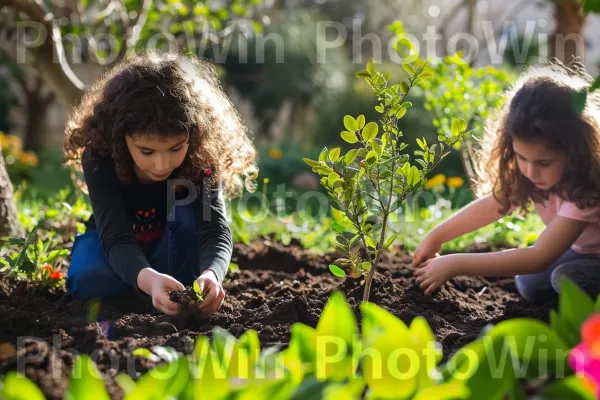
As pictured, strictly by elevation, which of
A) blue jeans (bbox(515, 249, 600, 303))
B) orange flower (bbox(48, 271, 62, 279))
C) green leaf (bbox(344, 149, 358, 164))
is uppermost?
green leaf (bbox(344, 149, 358, 164))

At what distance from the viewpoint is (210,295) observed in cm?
204

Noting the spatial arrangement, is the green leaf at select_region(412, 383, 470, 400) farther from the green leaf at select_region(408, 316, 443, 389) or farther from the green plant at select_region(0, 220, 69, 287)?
the green plant at select_region(0, 220, 69, 287)

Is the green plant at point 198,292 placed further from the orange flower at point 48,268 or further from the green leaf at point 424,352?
the green leaf at point 424,352

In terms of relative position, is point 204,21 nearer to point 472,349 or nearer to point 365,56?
point 472,349

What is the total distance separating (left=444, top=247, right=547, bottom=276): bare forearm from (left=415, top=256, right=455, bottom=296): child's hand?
19 millimetres

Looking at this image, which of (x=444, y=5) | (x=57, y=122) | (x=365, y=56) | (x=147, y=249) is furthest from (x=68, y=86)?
(x=444, y=5)

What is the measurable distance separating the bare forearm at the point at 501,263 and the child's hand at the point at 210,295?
2.82ft

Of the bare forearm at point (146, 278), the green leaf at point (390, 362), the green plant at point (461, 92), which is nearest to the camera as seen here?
the green leaf at point (390, 362)

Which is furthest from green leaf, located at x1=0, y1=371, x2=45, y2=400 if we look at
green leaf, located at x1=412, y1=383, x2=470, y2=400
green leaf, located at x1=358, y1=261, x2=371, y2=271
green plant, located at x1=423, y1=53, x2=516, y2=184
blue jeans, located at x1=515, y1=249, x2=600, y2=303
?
green plant, located at x1=423, y1=53, x2=516, y2=184

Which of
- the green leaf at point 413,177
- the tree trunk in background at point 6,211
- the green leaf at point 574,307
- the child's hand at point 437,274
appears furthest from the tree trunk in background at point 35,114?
the green leaf at point 574,307

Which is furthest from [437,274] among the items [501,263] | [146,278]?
[146,278]

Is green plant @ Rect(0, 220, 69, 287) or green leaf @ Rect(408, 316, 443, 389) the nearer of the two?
green leaf @ Rect(408, 316, 443, 389)

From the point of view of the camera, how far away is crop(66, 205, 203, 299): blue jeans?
8.19 feet

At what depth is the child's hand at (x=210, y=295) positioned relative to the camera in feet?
6.69
